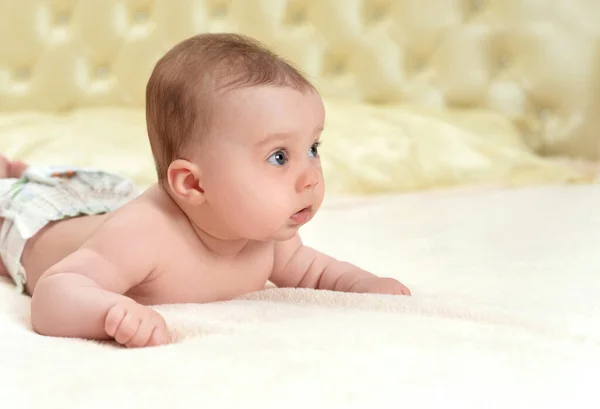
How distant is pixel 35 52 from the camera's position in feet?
8.41

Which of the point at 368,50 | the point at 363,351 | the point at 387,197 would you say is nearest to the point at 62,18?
the point at 368,50

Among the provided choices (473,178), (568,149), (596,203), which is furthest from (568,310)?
(568,149)

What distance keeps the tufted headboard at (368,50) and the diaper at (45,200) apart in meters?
1.25

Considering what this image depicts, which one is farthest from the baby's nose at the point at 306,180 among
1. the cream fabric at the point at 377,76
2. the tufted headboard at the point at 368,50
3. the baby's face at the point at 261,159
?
the tufted headboard at the point at 368,50

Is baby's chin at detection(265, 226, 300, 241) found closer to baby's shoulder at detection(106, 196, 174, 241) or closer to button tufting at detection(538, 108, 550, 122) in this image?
baby's shoulder at detection(106, 196, 174, 241)

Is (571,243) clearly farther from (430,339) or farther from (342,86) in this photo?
(342,86)

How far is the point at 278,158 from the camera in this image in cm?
94

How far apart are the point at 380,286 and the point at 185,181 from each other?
30cm

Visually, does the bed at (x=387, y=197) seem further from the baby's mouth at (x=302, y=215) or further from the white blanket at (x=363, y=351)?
the baby's mouth at (x=302, y=215)

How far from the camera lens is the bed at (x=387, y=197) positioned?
0.65 meters

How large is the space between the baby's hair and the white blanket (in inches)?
8.6

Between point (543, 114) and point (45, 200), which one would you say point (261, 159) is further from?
point (543, 114)

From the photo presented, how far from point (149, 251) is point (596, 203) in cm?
110

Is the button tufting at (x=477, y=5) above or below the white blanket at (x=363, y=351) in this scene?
above
